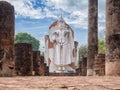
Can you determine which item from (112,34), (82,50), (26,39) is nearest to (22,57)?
(112,34)

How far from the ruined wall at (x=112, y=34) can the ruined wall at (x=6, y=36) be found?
16.4 ft

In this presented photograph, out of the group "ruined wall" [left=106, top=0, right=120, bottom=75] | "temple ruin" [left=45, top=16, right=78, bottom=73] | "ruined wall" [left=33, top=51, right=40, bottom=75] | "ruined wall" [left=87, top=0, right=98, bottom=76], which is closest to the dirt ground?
"ruined wall" [left=106, top=0, right=120, bottom=75]

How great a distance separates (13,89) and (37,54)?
18.3m

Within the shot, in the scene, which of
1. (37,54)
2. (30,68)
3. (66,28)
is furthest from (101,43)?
(30,68)

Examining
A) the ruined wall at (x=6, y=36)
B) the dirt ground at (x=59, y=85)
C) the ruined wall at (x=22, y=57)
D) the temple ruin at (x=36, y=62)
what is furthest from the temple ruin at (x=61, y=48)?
the dirt ground at (x=59, y=85)

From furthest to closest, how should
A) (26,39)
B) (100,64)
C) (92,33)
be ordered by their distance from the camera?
(26,39) → (92,33) → (100,64)

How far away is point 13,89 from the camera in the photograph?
316 centimetres

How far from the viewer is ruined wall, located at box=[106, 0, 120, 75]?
8680mm

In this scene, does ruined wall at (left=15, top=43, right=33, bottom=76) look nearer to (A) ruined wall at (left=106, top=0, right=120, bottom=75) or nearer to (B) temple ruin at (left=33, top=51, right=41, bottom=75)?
(B) temple ruin at (left=33, top=51, right=41, bottom=75)

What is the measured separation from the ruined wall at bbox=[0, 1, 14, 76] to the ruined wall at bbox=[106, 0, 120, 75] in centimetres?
500

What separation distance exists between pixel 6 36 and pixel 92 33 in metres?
4.74

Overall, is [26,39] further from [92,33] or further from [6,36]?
[6,36]

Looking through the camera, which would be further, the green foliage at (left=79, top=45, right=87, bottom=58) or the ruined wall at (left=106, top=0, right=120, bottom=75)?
the green foliage at (left=79, top=45, right=87, bottom=58)

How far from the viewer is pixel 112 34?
351 inches
